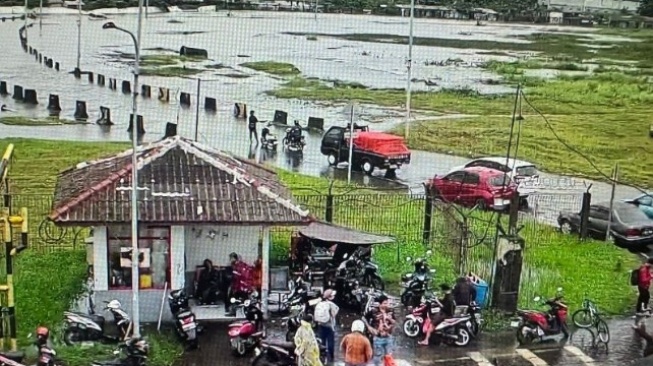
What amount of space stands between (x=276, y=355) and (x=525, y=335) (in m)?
3.69

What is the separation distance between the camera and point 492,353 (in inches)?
487

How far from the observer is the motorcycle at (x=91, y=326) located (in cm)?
1188

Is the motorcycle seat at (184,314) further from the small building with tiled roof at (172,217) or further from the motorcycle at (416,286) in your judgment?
the motorcycle at (416,286)

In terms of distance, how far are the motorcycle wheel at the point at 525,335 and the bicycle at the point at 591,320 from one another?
1014 millimetres

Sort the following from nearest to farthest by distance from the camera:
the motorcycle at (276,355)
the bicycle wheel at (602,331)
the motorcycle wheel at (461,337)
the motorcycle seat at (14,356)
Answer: the motorcycle seat at (14,356) < the motorcycle at (276,355) < the motorcycle wheel at (461,337) < the bicycle wheel at (602,331)

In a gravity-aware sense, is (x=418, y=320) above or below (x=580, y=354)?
above

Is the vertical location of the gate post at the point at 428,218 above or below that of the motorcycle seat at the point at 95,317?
above

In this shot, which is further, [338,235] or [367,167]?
[367,167]

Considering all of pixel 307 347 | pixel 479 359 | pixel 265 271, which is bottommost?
pixel 479 359

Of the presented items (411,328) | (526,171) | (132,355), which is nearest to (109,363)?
(132,355)

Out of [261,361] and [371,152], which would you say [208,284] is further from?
[371,152]

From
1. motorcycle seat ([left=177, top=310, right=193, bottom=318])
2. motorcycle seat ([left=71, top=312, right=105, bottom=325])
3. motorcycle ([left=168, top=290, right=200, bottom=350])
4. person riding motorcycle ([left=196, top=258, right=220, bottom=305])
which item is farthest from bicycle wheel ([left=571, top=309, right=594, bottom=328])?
motorcycle seat ([left=71, top=312, right=105, bottom=325])

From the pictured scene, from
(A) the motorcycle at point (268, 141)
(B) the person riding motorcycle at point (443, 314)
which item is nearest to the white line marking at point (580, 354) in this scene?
(B) the person riding motorcycle at point (443, 314)

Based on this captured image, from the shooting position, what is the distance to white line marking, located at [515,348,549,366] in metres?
12.1
